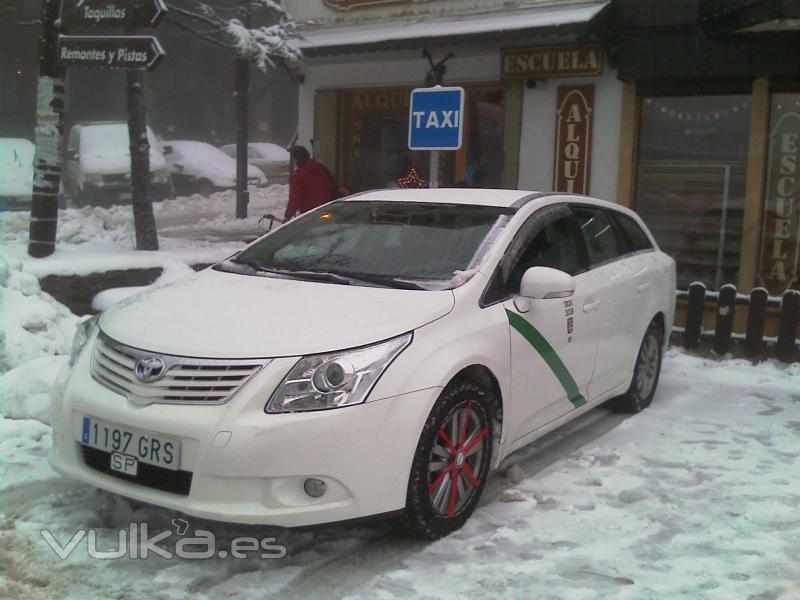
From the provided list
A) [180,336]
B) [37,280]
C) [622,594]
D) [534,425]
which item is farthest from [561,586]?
[37,280]

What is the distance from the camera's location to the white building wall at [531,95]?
10.5 metres

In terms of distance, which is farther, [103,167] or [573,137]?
[103,167]

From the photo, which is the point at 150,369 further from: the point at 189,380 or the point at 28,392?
the point at 28,392

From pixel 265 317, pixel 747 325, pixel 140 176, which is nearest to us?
pixel 265 317

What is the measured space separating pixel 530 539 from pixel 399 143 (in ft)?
30.5

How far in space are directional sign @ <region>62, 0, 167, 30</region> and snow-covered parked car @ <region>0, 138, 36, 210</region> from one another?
8587 millimetres

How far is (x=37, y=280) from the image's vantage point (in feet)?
25.2

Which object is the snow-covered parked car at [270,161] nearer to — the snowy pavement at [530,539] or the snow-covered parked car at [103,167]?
the snow-covered parked car at [103,167]

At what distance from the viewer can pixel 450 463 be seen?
3.97 m

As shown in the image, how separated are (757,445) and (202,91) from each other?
105 ft

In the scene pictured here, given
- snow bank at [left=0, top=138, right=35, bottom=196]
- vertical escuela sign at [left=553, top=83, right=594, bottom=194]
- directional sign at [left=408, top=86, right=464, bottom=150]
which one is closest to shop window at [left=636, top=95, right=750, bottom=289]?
vertical escuela sign at [left=553, top=83, right=594, bottom=194]

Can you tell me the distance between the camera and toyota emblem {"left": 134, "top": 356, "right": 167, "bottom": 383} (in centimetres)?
363

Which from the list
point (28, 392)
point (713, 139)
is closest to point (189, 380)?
point (28, 392)

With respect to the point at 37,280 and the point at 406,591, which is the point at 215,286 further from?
the point at 37,280
